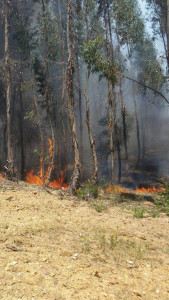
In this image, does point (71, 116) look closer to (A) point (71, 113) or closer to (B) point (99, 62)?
(A) point (71, 113)

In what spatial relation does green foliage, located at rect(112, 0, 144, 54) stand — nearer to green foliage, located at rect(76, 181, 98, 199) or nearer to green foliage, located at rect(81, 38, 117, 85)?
green foliage, located at rect(81, 38, 117, 85)

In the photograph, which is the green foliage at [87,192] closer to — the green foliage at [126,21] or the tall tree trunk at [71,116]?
the tall tree trunk at [71,116]

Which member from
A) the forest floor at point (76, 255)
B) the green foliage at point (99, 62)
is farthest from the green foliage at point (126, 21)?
the forest floor at point (76, 255)

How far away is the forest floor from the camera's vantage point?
2799mm

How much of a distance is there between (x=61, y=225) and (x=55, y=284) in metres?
2.22

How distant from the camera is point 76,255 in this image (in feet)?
12.1

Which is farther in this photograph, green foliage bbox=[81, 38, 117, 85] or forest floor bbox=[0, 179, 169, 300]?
green foliage bbox=[81, 38, 117, 85]

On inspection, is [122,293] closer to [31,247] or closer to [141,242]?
[31,247]

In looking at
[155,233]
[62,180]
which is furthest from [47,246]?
[62,180]

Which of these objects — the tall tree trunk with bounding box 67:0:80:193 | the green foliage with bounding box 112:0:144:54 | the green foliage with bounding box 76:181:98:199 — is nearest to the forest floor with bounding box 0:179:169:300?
the green foliage with bounding box 76:181:98:199

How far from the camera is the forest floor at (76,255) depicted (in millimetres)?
2799

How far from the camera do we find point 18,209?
5531mm

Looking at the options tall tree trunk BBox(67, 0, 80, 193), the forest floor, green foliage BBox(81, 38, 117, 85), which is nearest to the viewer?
the forest floor

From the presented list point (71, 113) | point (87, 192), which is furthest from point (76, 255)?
point (71, 113)
